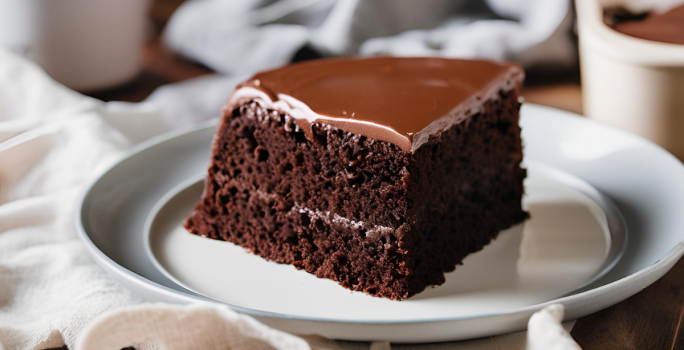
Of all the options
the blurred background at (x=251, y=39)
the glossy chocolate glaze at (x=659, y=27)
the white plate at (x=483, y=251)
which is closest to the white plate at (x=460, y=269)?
the white plate at (x=483, y=251)

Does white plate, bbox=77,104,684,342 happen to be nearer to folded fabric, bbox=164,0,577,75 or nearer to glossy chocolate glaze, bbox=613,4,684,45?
glossy chocolate glaze, bbox=613,4,684,45

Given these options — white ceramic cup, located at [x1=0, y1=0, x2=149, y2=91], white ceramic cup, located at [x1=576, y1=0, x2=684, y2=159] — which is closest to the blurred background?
white ceramic cup, located at [x1=0, y1=0, x2=149, y2=91]

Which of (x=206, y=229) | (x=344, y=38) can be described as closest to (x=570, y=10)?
(x=344, y=38)

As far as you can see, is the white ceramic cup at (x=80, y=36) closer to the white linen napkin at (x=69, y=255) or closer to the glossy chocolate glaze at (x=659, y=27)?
the white linen napkin at (x=69, y=255)

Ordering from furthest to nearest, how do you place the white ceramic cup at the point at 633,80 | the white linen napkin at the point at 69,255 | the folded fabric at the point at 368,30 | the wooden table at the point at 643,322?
the folded fabric at the point at 368,30, the white ceramic cup at the point at 633,80, the wooden table at the point at 643,322, the white linen napkin at the point at 69,255

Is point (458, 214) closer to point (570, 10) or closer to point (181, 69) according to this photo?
point (570, 10)

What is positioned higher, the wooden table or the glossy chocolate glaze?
the glossy chocolate glaze
